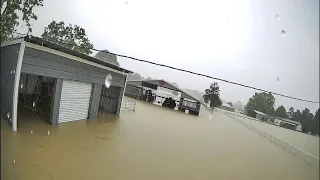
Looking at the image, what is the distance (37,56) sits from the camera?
174cm

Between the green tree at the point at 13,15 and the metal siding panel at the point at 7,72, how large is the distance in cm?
10

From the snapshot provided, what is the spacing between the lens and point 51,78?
2.46 meters

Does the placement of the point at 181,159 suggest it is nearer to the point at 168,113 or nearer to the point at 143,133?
the point at 143,133

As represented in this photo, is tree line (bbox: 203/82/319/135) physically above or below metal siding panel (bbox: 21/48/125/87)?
below

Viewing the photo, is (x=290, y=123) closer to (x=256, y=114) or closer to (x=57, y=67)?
(x=256, y=114)

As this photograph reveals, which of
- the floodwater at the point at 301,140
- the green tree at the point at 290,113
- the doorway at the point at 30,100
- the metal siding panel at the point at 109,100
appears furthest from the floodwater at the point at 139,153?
the green tree at the point at 290,113

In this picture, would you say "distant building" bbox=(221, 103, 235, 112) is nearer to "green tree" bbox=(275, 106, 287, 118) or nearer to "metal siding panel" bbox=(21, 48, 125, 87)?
"green tree" bbox=(275, 106, 287, 118)

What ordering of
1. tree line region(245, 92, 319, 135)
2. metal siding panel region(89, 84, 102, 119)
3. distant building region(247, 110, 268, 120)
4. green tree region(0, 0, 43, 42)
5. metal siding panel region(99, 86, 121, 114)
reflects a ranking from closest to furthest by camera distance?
1. green tree region(0, 0, 43, 42)
2. tree line region(245, 92, 319, 135)
3. distant building region(247, 110, 268, 120)
4. metal siding panel region(89, 84, 102, 119)
5. metal siding panel region(99, 86, 121, 114)

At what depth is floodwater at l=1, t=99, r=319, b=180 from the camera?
1484mm

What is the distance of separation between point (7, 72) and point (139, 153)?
1.56 m

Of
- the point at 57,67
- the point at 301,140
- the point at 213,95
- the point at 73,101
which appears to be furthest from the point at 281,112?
the point at 73,101

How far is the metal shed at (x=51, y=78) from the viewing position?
1.16 m

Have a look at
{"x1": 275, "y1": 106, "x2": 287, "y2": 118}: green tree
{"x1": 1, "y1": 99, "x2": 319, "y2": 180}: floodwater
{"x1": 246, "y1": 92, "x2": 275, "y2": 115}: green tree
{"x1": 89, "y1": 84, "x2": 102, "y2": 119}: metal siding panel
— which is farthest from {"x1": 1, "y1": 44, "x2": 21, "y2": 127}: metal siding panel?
{"x1": 275, "y1": 106, "x2": 287, "y2": 118}: green tree

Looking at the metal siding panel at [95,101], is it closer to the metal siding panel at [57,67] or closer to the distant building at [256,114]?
the metal siding panel at [57,67]
